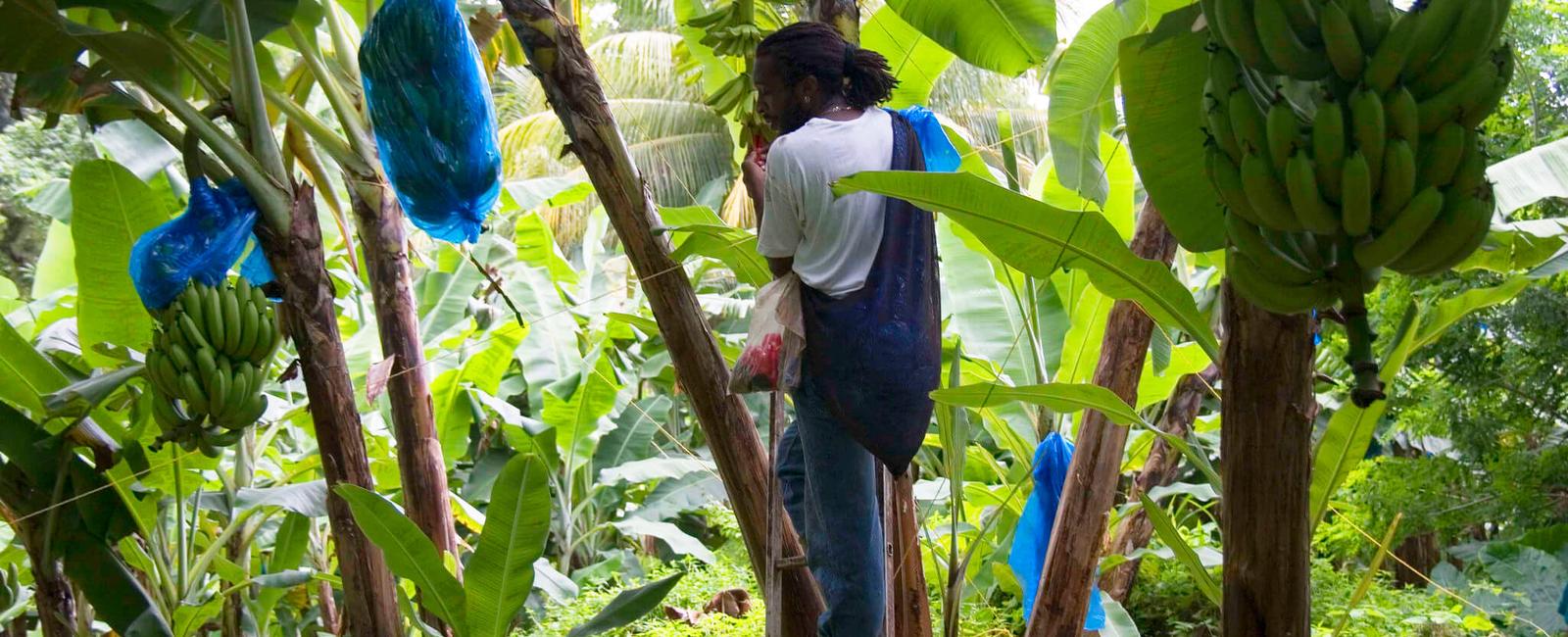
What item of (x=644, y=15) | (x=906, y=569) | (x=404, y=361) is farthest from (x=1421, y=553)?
(x=644, y=15)

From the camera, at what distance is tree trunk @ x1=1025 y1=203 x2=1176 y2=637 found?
196cm

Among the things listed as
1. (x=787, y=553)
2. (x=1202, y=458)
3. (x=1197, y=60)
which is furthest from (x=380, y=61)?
(x=1202, y=458)

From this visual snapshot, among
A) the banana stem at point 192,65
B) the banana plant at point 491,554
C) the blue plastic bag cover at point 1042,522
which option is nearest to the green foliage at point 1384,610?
the blue plastic bag cover at point 1042,522

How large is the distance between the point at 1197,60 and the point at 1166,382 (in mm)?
1250

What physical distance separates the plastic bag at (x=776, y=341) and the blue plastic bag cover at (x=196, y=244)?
78 cm

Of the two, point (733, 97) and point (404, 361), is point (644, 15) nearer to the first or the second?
point (404, 361)

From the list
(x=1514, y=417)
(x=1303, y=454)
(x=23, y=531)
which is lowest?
(x=1303, y=454)

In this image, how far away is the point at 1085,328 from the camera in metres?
2.27

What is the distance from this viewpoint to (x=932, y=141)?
1787mm

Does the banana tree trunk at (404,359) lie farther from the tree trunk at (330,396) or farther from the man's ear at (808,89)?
the man's ear at (808,89)

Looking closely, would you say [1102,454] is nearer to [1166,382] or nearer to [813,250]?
[1166,382]

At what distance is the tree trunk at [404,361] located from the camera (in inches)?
83.1

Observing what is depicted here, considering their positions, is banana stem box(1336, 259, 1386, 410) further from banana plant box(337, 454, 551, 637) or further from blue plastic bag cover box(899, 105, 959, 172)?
banana plant box(337, 454, 551, 637)

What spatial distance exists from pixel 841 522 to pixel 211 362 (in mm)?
980
